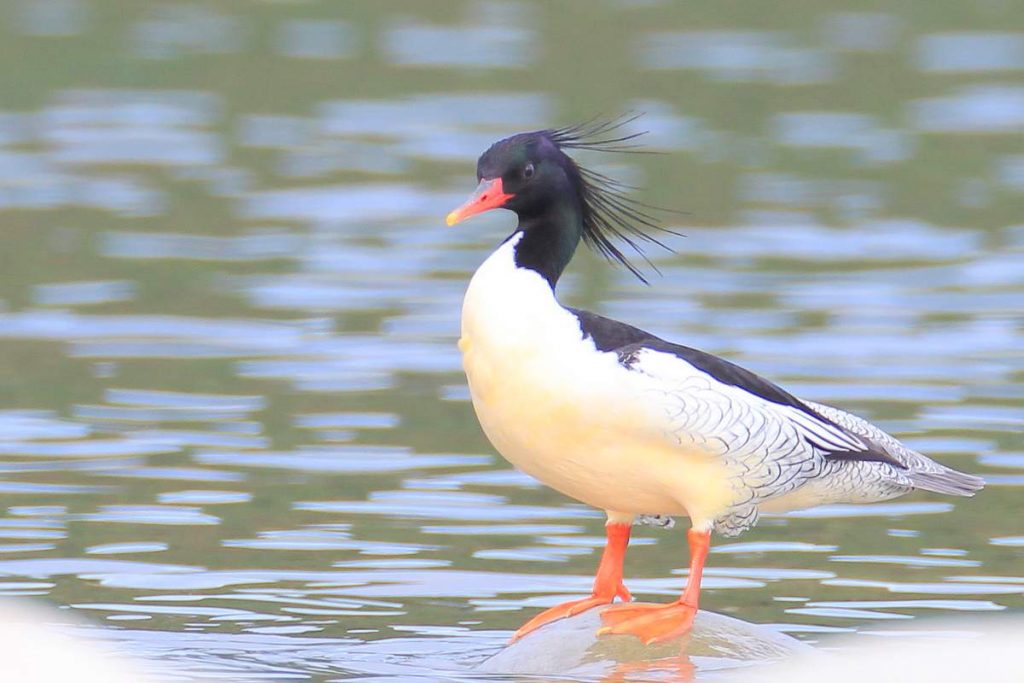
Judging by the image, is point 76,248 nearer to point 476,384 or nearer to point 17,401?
→ point 17,401

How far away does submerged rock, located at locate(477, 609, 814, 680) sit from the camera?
29.7 ft

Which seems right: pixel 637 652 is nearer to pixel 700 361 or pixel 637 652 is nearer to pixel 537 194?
pixel 700 361

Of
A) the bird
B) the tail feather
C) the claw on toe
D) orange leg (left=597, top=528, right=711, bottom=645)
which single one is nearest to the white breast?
the bird

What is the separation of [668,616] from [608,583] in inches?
20.6

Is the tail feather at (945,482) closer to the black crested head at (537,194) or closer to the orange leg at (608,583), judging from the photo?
the orange leg at (608,583)

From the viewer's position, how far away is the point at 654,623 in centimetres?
912

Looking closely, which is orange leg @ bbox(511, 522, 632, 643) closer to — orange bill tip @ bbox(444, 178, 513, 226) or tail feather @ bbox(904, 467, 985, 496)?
tail feather @ bbox(904, 467, 985, 496)

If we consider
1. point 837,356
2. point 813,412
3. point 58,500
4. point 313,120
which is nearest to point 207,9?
point 313,120

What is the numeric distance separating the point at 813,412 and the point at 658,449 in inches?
39.9

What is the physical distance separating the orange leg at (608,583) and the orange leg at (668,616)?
292 millimetres

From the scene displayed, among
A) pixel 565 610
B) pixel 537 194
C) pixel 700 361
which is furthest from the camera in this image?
pixel 565 610

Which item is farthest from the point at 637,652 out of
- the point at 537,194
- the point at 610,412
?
the point at 537,194

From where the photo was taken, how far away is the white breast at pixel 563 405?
29.1ft

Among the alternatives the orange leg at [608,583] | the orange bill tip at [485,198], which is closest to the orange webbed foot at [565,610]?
the orange leg at [608,583]
